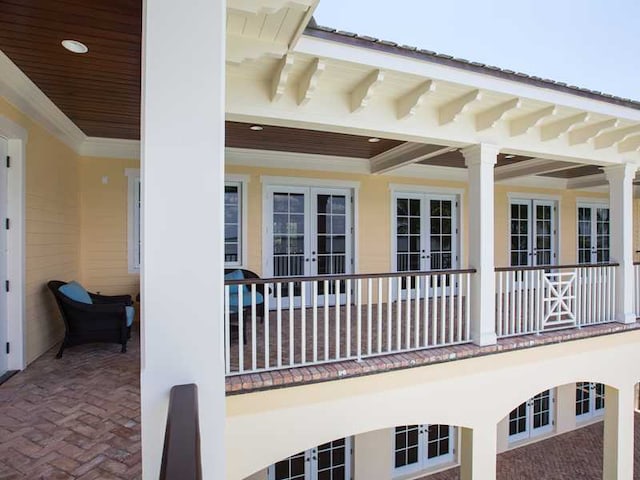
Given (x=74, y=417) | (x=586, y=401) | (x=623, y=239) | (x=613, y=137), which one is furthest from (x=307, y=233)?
(x=586, y=401)

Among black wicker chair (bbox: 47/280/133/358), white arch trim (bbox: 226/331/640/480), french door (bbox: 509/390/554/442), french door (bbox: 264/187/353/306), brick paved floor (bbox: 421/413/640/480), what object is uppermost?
french door (bbox: 264/187/353/306)

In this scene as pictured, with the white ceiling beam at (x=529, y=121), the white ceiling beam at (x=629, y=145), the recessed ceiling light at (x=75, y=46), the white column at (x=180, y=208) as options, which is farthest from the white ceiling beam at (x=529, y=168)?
the recessed ceiling light at (x=75, y=46)

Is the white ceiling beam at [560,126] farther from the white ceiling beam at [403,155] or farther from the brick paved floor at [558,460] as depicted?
the brick paved floor at [558,460]

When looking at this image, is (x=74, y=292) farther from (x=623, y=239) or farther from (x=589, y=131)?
(x=623, y=239)

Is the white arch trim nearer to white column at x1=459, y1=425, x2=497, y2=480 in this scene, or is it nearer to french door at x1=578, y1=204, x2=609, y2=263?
white column at x1=459, y1=425, x2=497, y2=480

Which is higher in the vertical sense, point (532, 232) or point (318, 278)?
point (532, 232)

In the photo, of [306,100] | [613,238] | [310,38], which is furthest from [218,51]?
[613,238]

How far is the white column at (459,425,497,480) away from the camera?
12.4 feet

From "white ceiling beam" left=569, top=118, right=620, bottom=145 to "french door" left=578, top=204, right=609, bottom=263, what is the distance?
4887 millimetres

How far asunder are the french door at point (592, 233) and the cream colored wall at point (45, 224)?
10.1 meters

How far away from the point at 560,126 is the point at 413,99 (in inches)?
81.6

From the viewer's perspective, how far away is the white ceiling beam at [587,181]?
734cm

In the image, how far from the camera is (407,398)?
11.8 feet

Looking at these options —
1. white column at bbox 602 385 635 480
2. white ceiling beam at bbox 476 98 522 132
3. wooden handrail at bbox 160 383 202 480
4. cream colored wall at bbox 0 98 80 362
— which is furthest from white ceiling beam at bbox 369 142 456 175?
cream colored wall at bbox 0 98 80 362
